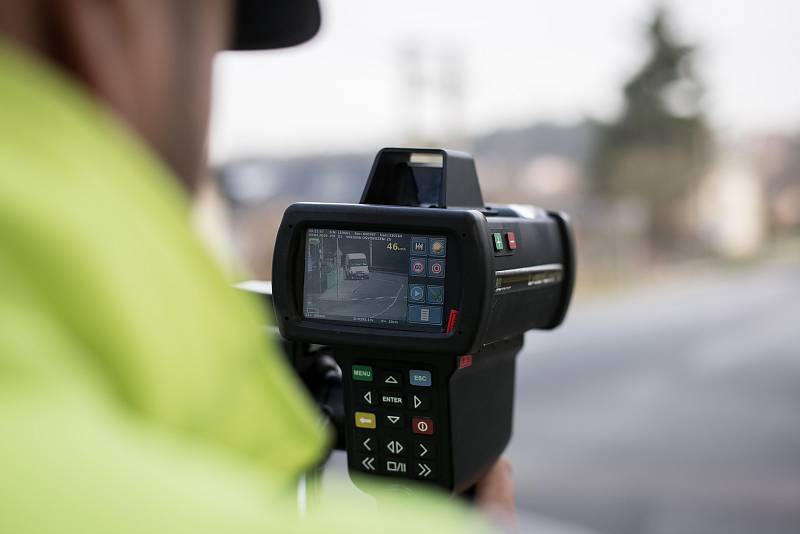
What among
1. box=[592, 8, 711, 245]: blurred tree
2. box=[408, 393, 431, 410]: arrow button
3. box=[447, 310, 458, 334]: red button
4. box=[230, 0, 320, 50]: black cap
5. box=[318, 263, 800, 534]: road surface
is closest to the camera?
box=[230, 0, 320, 50]: black cap

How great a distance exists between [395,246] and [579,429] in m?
6.52

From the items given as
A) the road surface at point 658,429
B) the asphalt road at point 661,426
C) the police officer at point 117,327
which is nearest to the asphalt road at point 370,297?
the road surface at point 658,429

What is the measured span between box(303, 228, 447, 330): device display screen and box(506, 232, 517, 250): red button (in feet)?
0.35

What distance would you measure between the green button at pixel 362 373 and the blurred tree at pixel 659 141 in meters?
33.1

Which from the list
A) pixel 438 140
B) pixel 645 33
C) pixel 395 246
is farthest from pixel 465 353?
pixel 645 33

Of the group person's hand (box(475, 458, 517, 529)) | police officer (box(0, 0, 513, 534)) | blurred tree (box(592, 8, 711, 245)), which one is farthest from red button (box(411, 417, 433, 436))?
blurred tree (box(592, 8, 711, 245))

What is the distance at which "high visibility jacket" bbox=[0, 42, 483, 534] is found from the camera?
0.33m

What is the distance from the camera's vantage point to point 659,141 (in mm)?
34188

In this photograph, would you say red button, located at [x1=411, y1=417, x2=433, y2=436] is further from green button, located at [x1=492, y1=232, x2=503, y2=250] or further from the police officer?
the police officer

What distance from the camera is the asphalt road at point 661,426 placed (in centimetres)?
536

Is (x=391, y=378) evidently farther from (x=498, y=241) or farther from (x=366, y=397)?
(x=498, y=241)

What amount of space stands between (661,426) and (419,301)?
686cm

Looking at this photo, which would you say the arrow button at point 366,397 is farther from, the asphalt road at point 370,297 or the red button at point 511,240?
the red button at point 511,240

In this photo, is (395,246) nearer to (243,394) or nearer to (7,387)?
(243,394)
